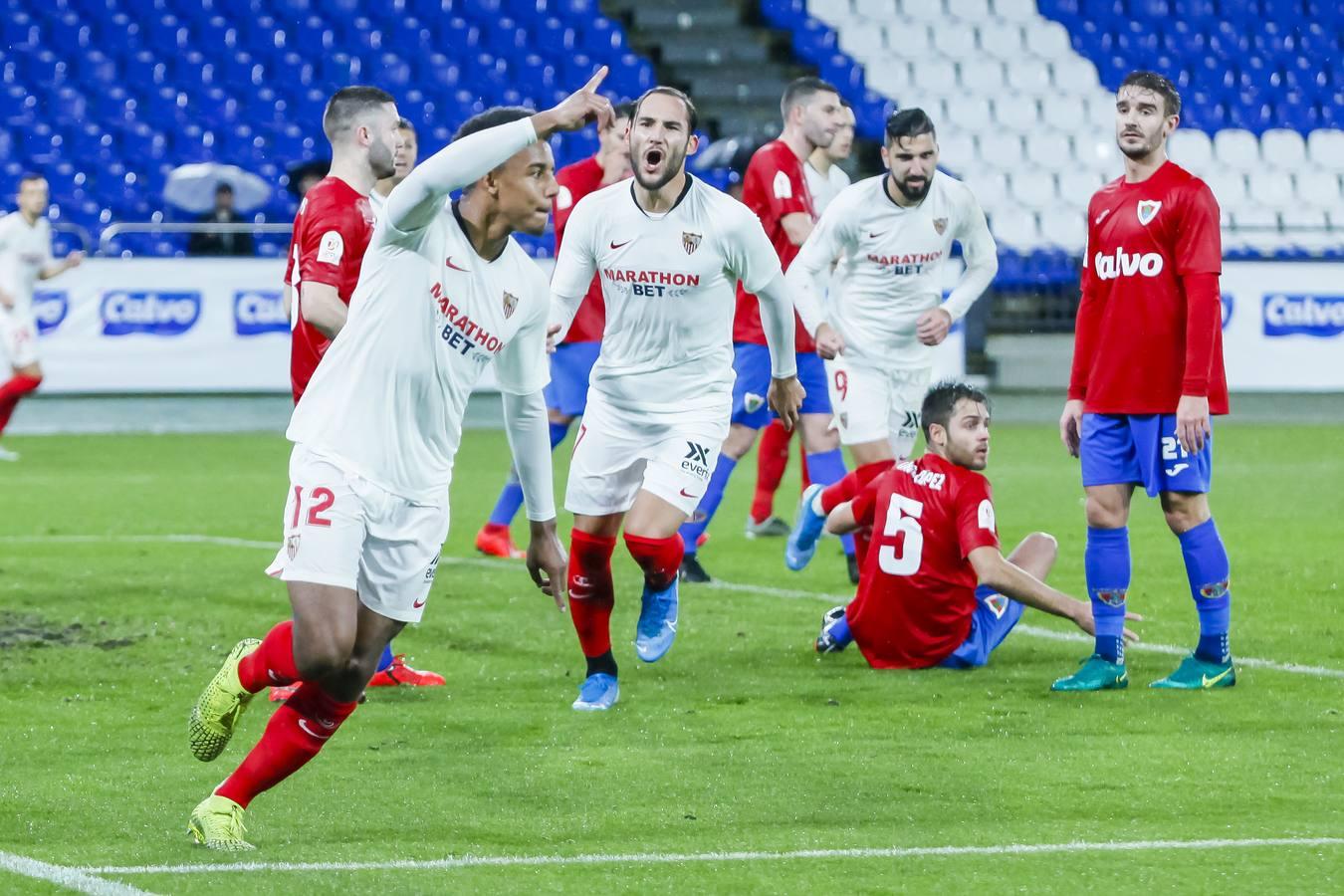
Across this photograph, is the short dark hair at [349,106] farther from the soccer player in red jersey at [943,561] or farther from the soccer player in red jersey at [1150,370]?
the soccer player in red jersey at [1150,370]

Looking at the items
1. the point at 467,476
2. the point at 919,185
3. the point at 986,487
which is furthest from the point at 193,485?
the point at 986,487

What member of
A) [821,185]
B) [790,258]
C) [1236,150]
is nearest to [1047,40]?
[1236,150]

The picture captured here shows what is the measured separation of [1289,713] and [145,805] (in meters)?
3.78

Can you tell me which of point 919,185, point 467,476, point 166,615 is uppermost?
point 919,185

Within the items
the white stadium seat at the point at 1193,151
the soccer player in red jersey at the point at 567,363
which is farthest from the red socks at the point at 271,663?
the white stadium seat at the point at 1193,151

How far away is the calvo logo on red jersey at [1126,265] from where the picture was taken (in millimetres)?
7070

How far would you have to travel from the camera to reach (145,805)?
552cm

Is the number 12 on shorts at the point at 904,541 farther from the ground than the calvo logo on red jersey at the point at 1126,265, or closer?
closer

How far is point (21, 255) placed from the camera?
16.8 metres

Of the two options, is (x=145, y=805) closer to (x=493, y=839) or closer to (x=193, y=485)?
(x=493, y=839)

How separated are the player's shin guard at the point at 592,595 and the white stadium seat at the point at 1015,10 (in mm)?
20786

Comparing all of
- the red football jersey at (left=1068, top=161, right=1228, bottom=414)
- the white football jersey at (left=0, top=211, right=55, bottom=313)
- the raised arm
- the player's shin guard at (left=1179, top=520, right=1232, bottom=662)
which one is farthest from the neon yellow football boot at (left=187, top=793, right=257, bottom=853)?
the white football jersey at (left=0, top=211, right=55, bottom=313)

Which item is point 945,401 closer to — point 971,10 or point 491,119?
point 491,119

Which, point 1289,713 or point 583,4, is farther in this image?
point 583,4
